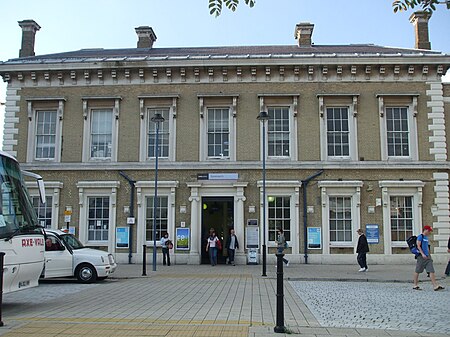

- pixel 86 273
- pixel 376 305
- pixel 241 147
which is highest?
pixel 241 147

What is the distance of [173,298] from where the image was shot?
40.2 feet

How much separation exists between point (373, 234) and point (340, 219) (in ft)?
5.38

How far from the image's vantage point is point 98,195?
971 inches

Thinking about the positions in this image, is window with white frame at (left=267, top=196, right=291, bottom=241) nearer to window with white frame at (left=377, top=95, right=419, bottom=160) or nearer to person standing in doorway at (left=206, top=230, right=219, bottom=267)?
person standing in doorway at (left=206, top=230, right=219, bottom=267)

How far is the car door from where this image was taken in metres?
16.3

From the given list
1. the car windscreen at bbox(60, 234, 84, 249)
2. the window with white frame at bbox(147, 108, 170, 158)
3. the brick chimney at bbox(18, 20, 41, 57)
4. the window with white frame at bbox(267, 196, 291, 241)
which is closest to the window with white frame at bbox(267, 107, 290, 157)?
the window with white frame at bbox(267, 196, 291, 241)

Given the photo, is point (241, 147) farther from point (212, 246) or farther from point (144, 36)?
point (144, 36)

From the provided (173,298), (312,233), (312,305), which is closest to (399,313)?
(312,305)

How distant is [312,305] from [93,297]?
5.44 metres

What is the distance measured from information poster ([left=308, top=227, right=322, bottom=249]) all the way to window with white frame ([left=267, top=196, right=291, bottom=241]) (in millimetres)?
1037

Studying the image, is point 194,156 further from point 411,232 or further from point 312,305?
point 312,305

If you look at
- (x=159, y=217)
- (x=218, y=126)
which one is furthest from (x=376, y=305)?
(x=218, y=126)

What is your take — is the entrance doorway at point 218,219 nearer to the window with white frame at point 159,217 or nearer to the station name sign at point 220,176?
the station name sign at point 220,176

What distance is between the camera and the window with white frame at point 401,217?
23.7 m
